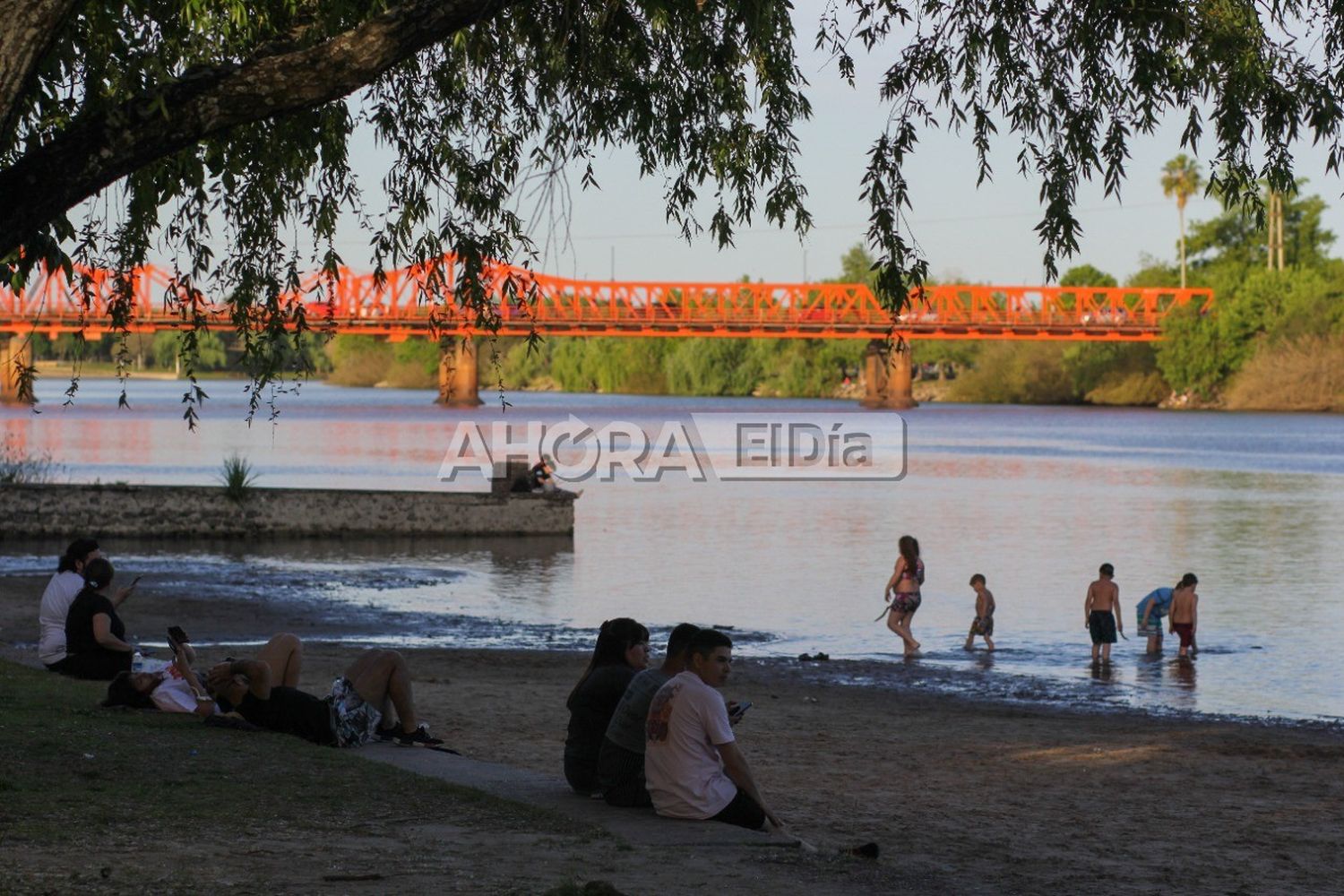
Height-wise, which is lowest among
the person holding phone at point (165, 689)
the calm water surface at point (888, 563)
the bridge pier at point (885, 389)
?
the calm water surface at point (888, 563)

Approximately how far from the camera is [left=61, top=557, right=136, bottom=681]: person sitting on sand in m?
12.3

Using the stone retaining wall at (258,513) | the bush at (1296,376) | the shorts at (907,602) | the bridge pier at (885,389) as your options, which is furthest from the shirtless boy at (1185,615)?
the bridge pier at (885,389)

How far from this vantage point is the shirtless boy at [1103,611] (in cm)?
1862

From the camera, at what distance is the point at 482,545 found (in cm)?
3030

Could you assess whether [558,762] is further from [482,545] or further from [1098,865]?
[482,545]

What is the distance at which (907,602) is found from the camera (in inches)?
770

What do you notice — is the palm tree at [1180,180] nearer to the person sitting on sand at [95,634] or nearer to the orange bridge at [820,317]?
the orange bridge at [820,317]

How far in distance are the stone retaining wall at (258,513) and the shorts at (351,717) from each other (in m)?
20.0

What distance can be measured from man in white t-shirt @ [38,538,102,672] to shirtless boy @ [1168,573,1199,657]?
460 inches

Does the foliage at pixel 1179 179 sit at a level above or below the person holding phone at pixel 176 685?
above

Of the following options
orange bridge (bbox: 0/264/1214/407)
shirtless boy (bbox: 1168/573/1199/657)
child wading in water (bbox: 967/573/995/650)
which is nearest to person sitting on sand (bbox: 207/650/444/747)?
child wading in water (bbox: 967/573/995/650)

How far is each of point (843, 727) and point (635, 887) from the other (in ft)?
22.5

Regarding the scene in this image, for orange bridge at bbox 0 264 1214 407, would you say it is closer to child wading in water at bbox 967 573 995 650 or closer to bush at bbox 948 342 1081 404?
bush at bbox 948 342 1081 404

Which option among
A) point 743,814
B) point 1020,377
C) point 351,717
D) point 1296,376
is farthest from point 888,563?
point 1020,377
